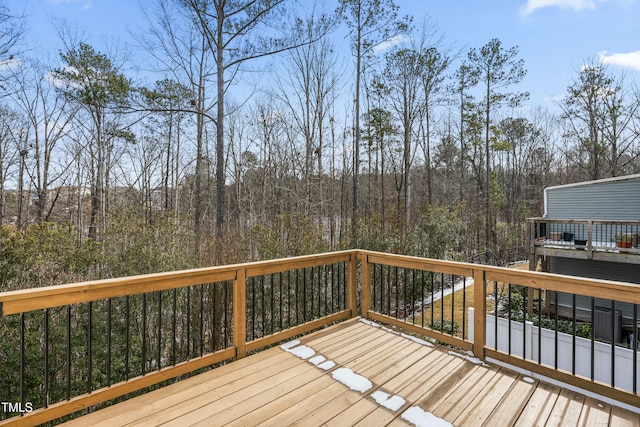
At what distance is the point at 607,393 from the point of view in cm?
231

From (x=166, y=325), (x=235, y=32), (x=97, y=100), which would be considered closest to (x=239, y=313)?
(x=166, y=325)

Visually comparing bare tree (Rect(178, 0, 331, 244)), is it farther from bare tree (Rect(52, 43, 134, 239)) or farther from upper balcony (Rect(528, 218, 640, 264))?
upper balcony (Rect(528, 218, 640, 264))

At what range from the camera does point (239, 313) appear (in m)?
3.02

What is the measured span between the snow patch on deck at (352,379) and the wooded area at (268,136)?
3.29 meters

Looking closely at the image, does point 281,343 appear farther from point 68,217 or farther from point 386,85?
point 386,85

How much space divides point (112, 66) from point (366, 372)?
462 inches

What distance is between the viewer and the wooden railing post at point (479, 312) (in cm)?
297

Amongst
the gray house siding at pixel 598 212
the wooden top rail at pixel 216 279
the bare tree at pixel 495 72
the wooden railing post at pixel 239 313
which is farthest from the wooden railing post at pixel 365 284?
the bare tree at pixel 495 72

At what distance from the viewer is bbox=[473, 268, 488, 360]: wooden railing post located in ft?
9.75

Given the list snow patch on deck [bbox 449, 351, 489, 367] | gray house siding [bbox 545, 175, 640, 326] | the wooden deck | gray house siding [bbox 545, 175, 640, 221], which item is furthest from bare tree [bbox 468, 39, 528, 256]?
the wooden deck

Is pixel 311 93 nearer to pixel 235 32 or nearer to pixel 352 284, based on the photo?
pixel 235 32

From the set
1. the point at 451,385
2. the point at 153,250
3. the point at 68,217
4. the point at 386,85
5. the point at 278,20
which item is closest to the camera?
the point at 451,385

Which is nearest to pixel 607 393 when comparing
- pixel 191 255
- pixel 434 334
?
pixel 434 334

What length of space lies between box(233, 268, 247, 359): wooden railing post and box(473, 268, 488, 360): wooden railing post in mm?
2135
